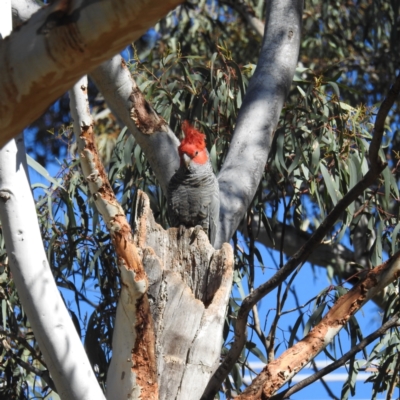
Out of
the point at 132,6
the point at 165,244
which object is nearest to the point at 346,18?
the point at 165,244

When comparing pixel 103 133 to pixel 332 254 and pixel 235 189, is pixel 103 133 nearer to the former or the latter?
pixel 332 254

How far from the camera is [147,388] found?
2.03 meters

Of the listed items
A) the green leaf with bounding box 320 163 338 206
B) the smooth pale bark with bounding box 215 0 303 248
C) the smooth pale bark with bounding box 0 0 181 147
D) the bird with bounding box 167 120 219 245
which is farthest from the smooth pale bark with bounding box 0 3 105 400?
the green leaf with bounding box 320 163 338 206

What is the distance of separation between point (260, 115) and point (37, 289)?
1.29 meters

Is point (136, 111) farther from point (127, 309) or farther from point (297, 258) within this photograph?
point (297, 258)

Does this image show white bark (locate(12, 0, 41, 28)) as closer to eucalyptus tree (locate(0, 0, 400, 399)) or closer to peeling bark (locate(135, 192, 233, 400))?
→ eucalyptus tree (locate(0, 0, 400, 399))

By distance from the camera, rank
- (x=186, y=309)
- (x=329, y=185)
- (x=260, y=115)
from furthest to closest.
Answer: (x=329, y=185), (x=260, y=115), (x=186, y=309)

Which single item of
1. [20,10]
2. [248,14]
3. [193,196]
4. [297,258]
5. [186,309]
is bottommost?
[297,258]

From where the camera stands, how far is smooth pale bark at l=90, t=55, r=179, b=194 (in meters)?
2.67

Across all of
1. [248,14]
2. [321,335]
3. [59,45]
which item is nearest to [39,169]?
[321,335]

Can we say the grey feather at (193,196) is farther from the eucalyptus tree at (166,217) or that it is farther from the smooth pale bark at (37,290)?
the smooth pale bark at (37,290)

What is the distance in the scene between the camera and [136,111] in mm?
2711

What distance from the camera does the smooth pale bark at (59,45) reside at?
127cm

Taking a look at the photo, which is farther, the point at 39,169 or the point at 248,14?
the point at 248,14
